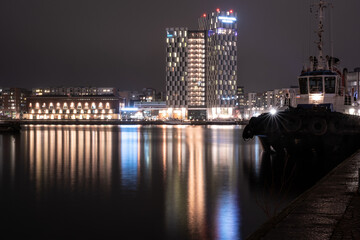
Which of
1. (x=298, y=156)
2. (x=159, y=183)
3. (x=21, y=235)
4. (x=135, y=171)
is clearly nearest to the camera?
(x=21, y=235)

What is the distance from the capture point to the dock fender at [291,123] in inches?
1490

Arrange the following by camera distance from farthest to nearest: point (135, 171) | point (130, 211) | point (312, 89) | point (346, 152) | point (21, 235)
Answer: point (312, 89), point (346, 152), point (135, 171), point (130, 211), point (21, 235)

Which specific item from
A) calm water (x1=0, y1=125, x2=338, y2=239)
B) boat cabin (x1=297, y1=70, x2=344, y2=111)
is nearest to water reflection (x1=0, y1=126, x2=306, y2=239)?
calm water (x1=0, y1=125, x2=338, y2=239)

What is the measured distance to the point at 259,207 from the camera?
61.4 feet

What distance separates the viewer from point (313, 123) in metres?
37.4

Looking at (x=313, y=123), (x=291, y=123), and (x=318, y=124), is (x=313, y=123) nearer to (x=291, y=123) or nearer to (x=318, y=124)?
(x=318, y=124)

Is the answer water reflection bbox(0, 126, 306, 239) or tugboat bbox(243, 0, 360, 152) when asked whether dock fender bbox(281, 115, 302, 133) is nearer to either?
tugboat bbox(243, 0, 360, 152)

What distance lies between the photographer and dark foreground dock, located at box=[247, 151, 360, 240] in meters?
9.95

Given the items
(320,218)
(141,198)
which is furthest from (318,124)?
(320,218)

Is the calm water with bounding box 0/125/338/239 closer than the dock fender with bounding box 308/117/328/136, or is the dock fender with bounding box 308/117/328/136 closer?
the calm water with bounding box 0/125/338/239

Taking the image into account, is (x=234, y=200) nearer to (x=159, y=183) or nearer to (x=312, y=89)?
(x=159, y=183)

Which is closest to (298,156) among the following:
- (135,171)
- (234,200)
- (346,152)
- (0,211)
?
(346,152)

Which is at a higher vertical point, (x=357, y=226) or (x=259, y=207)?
(x=357, y=226)

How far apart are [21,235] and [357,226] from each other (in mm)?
11064
